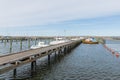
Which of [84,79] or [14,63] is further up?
[14,63]

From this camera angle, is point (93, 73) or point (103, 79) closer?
point (103, 79)

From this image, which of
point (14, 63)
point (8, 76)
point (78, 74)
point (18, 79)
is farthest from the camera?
point (78, 74)

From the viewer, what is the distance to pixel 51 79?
925 inches

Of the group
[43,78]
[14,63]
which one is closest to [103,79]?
[43,78]

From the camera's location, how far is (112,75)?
2578 cm

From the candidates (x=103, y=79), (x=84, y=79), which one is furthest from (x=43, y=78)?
(x=103, y=79)

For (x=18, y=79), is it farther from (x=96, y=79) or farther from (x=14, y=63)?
(x=96, y=79)

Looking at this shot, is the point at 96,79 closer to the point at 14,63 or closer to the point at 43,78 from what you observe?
the point at 43,78

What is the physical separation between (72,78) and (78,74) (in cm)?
231

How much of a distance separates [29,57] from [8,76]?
3.35 metres

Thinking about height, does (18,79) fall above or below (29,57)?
below

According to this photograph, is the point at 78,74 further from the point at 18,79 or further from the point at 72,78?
the point at 18,79

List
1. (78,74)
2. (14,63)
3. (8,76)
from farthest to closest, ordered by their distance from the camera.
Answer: (78,74)
(8,76)
(14,63)

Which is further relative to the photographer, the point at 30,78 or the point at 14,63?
the point at 30,78
